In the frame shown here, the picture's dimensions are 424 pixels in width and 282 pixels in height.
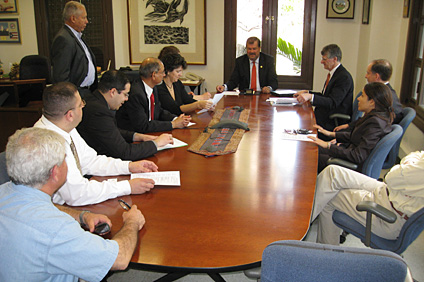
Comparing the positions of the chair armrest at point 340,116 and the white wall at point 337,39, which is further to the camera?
the white wall at point 337,39

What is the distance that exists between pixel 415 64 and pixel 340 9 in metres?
1.88

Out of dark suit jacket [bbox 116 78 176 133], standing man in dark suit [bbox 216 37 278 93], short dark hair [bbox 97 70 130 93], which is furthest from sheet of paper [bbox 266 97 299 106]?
short dark hair [bbox 97 70 130 93]

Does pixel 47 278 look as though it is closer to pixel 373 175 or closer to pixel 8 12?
pixel 373 175

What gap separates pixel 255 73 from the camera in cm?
529

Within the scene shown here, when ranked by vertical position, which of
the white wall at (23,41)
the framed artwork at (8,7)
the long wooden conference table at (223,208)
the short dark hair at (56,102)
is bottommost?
the long wooden conference table at (223,208)

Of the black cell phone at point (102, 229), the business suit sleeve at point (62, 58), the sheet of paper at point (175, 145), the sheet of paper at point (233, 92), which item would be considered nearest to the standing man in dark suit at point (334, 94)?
the sheet of paper at point (233, 92)

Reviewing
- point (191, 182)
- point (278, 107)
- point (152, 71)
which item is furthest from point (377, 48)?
point (191, 182)

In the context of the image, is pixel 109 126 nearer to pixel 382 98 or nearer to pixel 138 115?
pixel 138 115

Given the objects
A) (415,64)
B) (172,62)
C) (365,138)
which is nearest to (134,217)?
(365,138)

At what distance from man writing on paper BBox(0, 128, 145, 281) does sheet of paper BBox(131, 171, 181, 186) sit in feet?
1.93

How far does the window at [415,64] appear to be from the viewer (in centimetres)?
429

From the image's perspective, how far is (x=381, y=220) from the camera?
2084mm

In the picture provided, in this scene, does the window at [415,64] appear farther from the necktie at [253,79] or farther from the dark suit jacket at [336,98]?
the necktie at [253,79]

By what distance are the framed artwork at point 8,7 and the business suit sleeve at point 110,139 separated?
17.8ft
